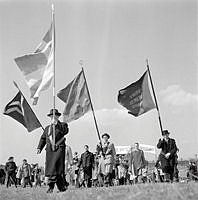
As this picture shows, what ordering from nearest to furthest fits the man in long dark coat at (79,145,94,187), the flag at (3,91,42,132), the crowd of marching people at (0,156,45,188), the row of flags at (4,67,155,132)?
the flag at (3,91,42,132) < the row of flags at (4,67,155,132) < the man in long dark coat at (79,145,94,187) < the crowd of marching people at (0,156,45,188)

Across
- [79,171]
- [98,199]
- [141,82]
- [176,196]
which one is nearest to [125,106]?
[141,82]

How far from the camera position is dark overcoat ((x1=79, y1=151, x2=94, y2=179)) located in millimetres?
17109

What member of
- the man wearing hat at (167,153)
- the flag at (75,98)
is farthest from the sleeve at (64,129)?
the flag at (75,98)

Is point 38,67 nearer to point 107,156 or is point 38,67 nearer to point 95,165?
point 107,156

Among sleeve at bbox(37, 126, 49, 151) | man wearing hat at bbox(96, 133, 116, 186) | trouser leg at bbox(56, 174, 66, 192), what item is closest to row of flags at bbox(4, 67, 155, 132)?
man wearing hat at bbox(96, 133, 116, 186)

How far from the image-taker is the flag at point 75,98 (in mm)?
16203

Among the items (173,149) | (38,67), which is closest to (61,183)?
(38,67)

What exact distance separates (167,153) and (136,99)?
329 cm

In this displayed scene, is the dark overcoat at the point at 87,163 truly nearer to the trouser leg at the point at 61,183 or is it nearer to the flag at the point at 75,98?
the flag at the point at 75,98

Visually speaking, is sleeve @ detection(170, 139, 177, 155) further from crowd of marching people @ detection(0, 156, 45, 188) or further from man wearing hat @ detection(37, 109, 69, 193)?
crowd of marching people @ detection(0, 156, 45, 188)

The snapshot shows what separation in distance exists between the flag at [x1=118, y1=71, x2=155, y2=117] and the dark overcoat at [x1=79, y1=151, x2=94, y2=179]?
7.92ft

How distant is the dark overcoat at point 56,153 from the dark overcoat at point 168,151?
12.5 ft

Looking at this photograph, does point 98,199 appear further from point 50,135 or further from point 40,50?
point 40,50

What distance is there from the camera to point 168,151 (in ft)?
44.7
